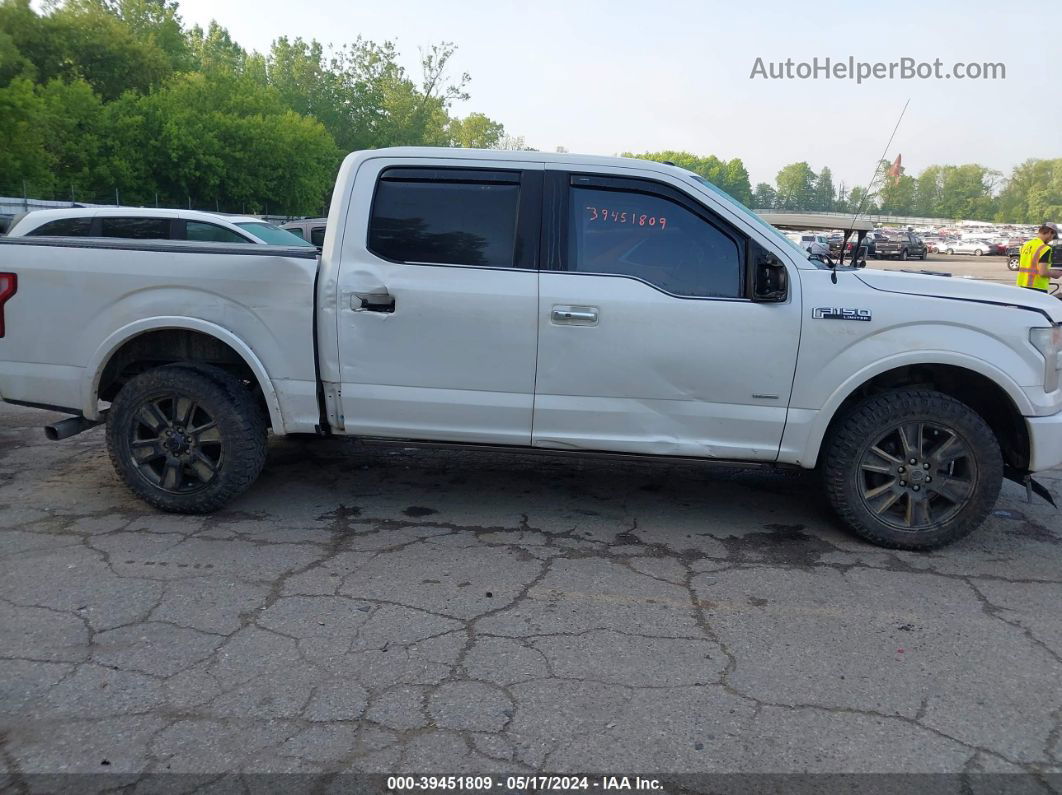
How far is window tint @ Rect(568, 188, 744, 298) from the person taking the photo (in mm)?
4531

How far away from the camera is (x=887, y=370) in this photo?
4551mm

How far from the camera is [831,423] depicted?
15.5 feet

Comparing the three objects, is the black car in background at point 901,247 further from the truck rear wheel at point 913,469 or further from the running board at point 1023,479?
the truck rear wheel at point 913,469

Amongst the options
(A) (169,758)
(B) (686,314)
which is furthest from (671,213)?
(A) (169,758)

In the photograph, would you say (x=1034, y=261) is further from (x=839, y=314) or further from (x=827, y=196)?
(x=839, y=314)

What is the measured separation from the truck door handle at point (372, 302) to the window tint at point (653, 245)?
3.27 ft

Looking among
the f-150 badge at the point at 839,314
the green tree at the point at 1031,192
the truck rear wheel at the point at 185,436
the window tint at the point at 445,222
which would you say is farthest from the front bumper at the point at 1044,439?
the green tree at the point at 1031,192

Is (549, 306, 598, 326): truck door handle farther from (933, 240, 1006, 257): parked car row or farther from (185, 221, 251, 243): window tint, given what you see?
(933, 240, 1006, 257): parked car row

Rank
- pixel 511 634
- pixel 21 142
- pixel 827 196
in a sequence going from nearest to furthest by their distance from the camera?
pixel 511 634 → pixel 827 196 → pixel 21 142

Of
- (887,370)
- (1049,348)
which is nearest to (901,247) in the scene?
(1049,348)

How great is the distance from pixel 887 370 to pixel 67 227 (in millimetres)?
9612

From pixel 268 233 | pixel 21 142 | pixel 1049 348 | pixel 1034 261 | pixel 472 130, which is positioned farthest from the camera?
pixel 472 130

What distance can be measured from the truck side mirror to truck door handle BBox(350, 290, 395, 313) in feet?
6.37

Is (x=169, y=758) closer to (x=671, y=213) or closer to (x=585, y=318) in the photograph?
(x=585, y=318)
